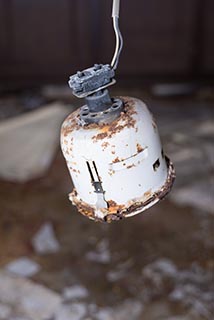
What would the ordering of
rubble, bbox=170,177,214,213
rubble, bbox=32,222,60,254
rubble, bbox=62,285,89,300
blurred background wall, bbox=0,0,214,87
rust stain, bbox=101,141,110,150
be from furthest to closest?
1. blurred background wall, bbox=0,0,214,87
2. rubble, bbox=170,177,214,213
3. rubble, bbox=32,222,60,254
4. rubble, bbox=62,285,89,300
5. rust stain, bbox=101,141,110,150

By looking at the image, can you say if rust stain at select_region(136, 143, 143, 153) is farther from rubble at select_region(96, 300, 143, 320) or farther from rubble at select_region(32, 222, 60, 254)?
rubble at select_region(32, 222, 60, 254)

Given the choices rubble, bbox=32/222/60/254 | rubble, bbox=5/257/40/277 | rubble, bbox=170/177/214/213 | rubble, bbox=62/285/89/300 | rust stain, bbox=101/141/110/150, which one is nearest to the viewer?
rust stain, bbox=101/141/110/150

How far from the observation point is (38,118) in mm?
3508

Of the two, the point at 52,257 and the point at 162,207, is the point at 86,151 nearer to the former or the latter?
the point at 52,257

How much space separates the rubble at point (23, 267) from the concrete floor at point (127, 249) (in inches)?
0.9

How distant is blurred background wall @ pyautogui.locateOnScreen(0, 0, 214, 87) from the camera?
12.1ft

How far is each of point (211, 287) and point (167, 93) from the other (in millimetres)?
2047

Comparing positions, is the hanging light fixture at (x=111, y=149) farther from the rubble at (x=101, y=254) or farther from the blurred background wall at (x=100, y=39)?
the blurred background wall at (x=100, y=39)

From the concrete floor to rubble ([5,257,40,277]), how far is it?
0.02m

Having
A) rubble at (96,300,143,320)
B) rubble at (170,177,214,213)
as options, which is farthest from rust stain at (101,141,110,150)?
rubble at (170,177,214,213)

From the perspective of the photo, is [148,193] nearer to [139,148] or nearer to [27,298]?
[139,148]

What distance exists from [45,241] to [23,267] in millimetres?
199

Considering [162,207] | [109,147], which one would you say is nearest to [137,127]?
[109,147]

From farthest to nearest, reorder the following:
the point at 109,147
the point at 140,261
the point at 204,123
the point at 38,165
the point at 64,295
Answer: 1. the point at 204,123
2. the point at 38,165
3. the point at 140,261
4. the point at 64,295
5. the point at 109,147
